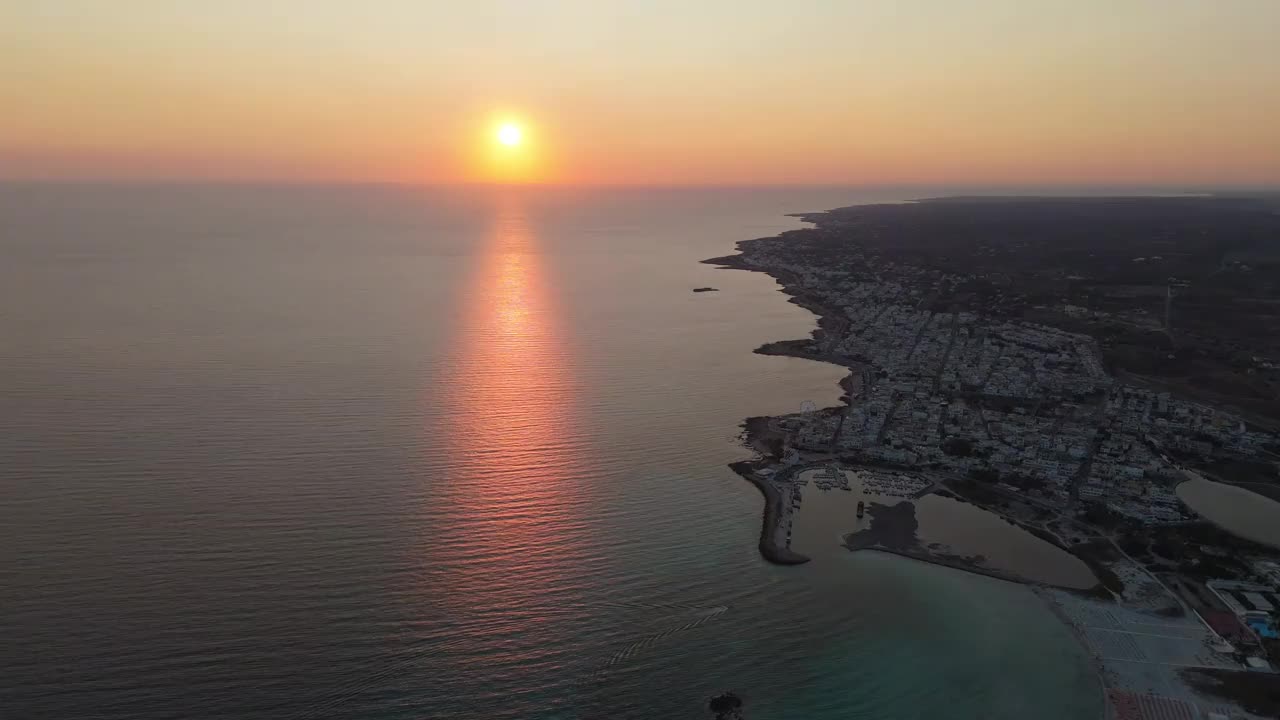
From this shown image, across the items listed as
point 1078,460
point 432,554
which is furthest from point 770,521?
point 1078,460

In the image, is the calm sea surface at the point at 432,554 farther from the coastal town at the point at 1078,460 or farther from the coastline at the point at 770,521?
the coastal town at the point at 1078,460

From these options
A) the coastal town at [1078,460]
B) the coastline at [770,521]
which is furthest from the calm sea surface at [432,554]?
the coastal town at [1078,460]

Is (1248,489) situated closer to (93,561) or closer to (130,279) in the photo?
(93,561)

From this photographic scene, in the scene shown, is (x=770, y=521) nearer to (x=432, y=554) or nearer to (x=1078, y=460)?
(x=432, y=554)

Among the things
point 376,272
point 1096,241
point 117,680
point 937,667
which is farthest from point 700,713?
point 1096,241

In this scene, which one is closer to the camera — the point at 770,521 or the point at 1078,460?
the point at 770,521

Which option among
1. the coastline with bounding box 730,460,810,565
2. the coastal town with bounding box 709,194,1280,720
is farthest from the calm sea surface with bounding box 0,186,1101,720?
the coastal town with bounding box 709,194,1280,720
